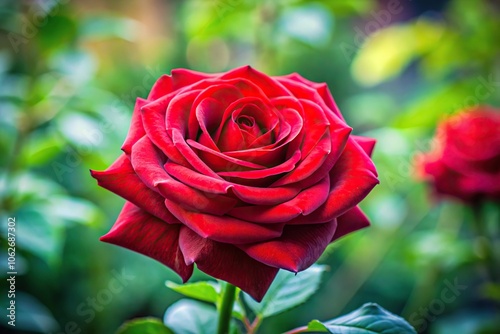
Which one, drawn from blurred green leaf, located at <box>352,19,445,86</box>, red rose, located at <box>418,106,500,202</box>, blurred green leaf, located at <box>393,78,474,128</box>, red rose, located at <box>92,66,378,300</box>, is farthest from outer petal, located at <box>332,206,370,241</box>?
blurred green leaf, located at <box>352,19,445,86</box>

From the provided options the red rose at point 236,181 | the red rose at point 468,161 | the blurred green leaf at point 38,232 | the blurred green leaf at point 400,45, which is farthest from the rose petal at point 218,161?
the blurred green leaf at point 400,45

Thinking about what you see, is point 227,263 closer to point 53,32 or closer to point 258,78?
point 258,78

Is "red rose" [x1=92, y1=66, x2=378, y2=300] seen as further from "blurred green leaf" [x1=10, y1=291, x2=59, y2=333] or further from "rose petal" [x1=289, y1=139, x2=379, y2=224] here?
"blurred green leaf" [x1=10, y1=291, x2=59, y2=333]

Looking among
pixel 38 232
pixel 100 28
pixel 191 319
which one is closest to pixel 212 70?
pixel 100 28

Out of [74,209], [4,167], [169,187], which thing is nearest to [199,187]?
[169,187]

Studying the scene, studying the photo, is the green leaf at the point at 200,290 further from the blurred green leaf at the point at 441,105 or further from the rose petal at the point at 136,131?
the blurred green leaf at the point at 441,105

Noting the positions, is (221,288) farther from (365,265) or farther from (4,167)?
(365,265)
